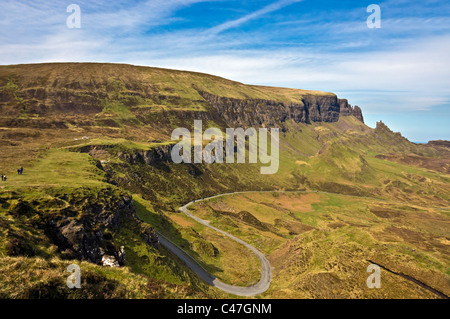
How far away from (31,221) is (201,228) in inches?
4072

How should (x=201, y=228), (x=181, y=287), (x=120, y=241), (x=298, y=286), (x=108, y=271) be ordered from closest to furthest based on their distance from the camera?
(x=108, y=271), (x=181, y=287), (x=120, y=241), (x=298, y=286), (x=201, y=228)

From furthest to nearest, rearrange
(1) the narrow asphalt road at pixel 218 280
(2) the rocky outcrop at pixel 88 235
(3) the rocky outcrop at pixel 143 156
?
(3) the rocky outcrop at pixel 143 156 < (1) the narrow asphalt road at pixel 218 280 < (2) the rocky outcrop at pixel 88 235

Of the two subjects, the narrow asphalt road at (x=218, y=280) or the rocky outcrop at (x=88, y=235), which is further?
the narrow asphalt road at (x=218, y=280)

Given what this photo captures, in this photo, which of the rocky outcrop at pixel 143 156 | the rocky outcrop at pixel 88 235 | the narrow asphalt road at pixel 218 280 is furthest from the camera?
the rocky outcrop at pixel 143 156

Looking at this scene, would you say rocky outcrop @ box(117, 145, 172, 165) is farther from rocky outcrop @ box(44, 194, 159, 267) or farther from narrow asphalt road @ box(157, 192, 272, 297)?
rocky outcrop @ box(44, 194, 159, 267)

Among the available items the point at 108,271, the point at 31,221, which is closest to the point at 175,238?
the point at 31,221

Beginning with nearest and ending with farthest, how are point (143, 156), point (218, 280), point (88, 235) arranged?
point (88, 235) < point (218, 280) < point (143, 156)

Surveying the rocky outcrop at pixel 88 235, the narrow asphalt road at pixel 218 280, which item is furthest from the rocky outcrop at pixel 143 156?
the rocky outcrop at pixel 88 235

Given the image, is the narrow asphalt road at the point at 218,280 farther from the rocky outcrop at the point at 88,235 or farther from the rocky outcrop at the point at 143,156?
the rocky outcrop at the point at 143,156

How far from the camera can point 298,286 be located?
7188 centimetres

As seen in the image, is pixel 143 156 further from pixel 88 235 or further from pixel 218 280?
pixel 88 235

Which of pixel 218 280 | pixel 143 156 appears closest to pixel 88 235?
pixel 218 280

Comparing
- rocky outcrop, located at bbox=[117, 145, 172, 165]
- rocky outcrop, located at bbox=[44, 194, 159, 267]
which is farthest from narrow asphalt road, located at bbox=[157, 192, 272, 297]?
rocky outcrop, located at bbox=[117, 145, 172, 165]

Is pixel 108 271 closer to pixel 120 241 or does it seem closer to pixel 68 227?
pixel 68 227
